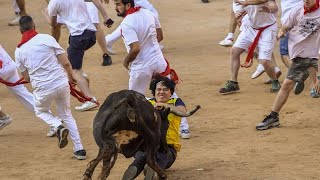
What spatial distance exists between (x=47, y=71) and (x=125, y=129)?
2281mm

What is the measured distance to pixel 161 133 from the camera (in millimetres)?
8977

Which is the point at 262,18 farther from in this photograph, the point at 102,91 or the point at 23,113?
the point at 23,113

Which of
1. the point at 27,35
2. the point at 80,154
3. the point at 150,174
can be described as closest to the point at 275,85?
the point at 80,154

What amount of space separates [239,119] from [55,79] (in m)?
2.99

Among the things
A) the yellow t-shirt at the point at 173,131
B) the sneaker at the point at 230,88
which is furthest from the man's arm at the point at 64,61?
the sneaker at the point at 230,88

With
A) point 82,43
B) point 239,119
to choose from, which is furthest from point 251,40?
point 82,43

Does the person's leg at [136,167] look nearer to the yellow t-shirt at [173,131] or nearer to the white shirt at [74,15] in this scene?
the yellow t-shirt at [173,131]

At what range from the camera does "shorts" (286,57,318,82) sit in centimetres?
1112

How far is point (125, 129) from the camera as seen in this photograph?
838 centimetres

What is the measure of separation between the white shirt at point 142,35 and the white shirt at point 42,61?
0.92 meters

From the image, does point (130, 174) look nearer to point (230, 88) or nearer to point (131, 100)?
point (131, 100)

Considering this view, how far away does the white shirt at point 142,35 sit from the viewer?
1076cm

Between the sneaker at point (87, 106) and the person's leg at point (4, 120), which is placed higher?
the person's leg at point (4, 120)

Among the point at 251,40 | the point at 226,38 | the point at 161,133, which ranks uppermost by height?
the point at 161,133
